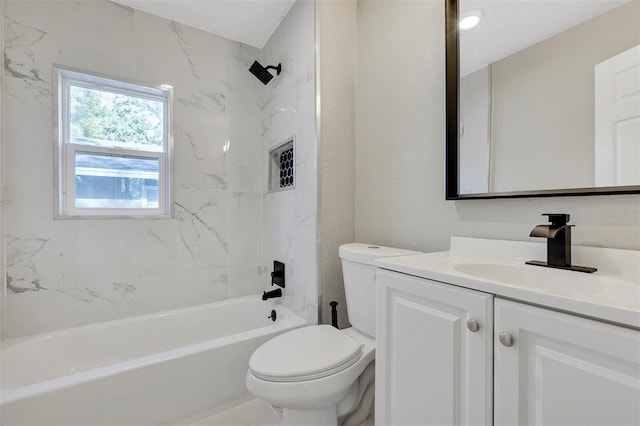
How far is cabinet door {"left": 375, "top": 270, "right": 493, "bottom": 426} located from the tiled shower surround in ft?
2.54

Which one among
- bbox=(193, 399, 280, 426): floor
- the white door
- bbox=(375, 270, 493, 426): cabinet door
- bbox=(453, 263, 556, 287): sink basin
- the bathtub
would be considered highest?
the white door

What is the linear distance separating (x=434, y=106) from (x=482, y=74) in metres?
0.23

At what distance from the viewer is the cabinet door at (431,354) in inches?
26.2

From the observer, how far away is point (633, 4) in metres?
0.81

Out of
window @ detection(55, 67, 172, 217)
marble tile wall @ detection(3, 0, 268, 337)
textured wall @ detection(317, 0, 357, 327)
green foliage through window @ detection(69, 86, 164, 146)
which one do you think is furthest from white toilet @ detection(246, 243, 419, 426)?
green foliage through window @ detection(69, 86, 164, 146)

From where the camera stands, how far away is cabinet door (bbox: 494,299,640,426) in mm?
470

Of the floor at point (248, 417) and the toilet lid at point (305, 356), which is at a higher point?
the toilet lid at point (305, 356)

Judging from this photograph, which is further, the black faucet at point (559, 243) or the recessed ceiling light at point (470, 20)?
the recessed ceiling light at point (470, 20)

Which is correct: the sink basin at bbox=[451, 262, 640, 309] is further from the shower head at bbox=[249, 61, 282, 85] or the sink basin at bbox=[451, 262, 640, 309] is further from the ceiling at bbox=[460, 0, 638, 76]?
the shower head at bbox=[249, 61, 282, 85]

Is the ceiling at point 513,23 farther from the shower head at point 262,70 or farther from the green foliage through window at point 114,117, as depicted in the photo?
the green foliage through window at point 114,117

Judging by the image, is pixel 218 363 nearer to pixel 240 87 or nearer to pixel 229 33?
pixel 240 87

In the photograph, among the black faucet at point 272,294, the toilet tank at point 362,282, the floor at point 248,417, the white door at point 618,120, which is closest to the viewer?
the white door at point 618,120

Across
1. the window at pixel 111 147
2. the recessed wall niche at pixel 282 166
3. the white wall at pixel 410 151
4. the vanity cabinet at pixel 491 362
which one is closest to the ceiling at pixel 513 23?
the white wall at pixel 410 151

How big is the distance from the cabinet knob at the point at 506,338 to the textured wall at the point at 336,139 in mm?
1071
